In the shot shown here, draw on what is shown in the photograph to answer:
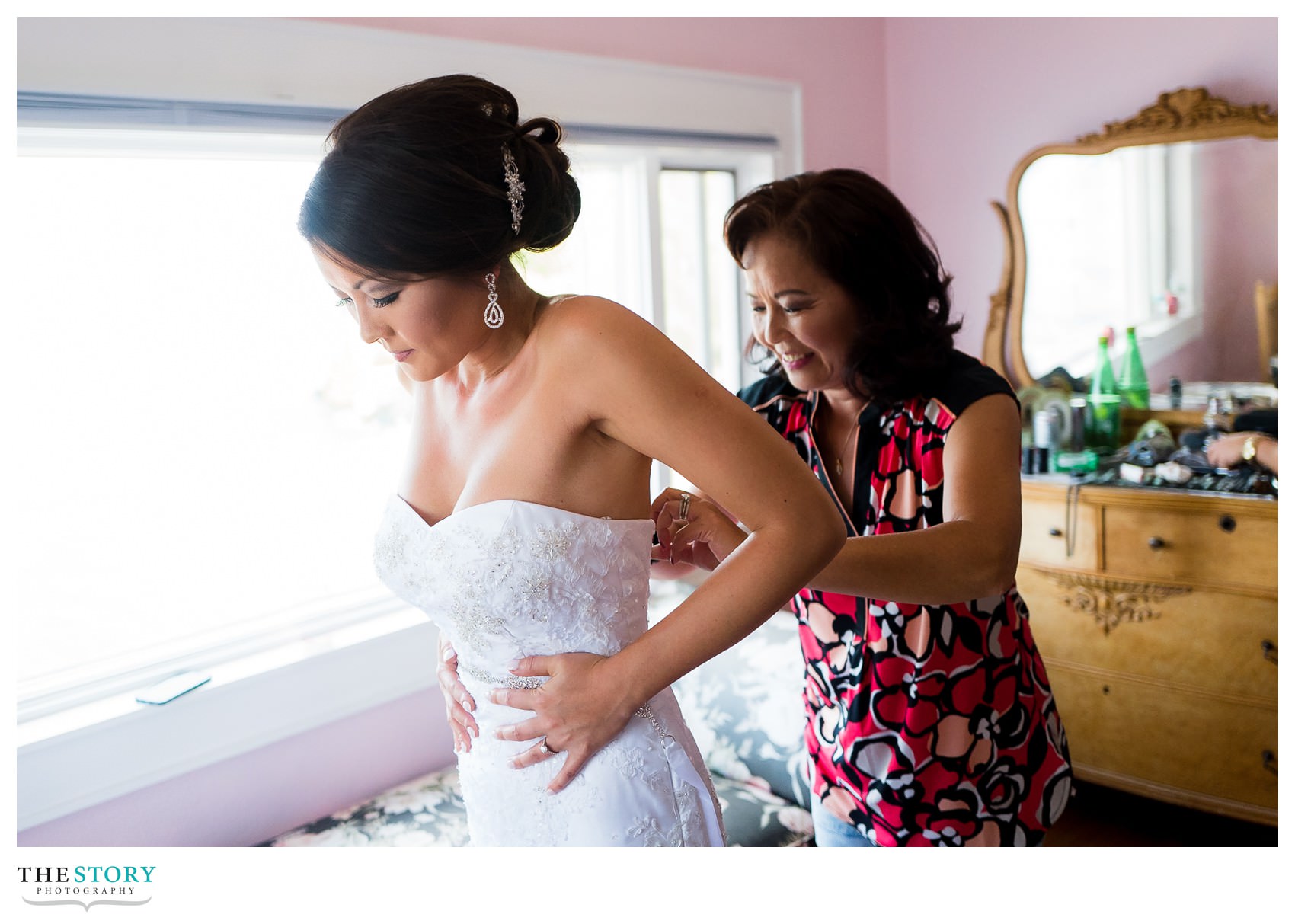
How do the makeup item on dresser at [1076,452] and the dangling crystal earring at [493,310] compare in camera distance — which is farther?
the makeup item on dresser at [1076,452]

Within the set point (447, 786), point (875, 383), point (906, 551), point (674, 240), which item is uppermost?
point (674, 240)

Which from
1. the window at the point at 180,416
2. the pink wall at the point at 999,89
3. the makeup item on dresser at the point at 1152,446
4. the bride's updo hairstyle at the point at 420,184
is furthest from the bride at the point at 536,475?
the pink wall at the point at 999,89

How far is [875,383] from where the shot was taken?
4.48ft

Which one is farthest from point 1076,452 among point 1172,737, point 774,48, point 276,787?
point 276,787

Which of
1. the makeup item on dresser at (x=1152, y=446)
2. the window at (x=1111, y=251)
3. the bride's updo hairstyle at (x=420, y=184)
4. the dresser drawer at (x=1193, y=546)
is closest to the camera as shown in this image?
the bride's updo hairstyle at (x=420, y=184)

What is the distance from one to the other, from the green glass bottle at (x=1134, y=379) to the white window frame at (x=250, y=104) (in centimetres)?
157

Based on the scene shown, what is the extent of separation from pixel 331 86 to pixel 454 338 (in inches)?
46.1

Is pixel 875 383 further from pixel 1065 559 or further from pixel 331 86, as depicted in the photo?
pixel 1065 559

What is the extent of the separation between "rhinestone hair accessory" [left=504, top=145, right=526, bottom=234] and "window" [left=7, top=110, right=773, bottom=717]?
1.08 m

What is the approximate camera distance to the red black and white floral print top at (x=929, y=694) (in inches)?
53.2

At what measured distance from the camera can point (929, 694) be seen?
135 cm

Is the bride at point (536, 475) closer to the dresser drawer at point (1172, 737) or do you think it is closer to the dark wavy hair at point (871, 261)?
the dark wavy hair at point (871, 261)

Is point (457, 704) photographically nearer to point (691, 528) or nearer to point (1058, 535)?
point (691, 528)
